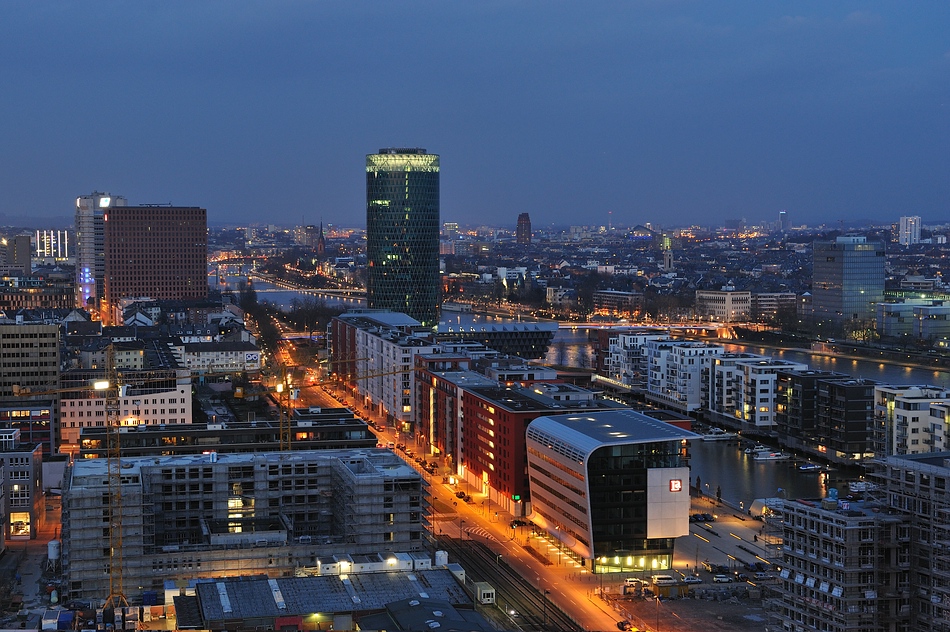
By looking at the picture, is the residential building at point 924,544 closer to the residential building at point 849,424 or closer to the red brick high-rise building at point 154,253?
the residential building at point 849,424

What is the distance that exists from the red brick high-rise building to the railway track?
3294 centimetres

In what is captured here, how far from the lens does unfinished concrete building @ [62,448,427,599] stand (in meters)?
13.6

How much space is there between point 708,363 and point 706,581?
41.0 feet

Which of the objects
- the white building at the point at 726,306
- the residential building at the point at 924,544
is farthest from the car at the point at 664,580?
the white building at the point at 726,306

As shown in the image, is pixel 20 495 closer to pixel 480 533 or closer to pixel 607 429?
pixel 480 533

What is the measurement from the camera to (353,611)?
1156cm

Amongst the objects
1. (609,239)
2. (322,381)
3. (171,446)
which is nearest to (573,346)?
(322,381)

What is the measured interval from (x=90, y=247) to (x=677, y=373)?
30.3 metres

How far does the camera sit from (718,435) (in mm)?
23672

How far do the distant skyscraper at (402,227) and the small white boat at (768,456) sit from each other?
1654 centimetres

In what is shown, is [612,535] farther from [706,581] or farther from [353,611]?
[353,611]

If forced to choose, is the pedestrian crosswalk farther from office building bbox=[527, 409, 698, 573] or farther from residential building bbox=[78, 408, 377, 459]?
residential building bbox=[78, 408, 377, 459]

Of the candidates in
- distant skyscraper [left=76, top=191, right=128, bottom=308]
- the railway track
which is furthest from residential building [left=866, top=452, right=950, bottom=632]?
distant skyscraper [left=76, top=191, right=128, bottom=308]

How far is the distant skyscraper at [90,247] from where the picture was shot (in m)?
50.2
